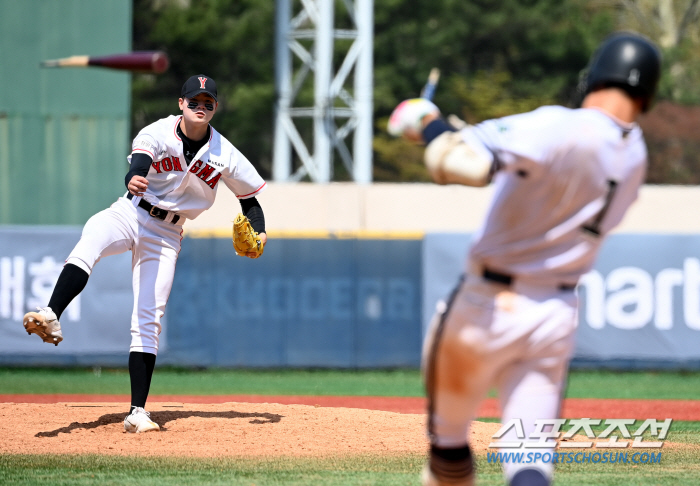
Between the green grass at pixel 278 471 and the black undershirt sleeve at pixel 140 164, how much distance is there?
1.59 metres

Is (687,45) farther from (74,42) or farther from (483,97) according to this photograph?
(74,42)

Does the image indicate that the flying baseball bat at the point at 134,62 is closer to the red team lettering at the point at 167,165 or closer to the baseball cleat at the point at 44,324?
Answer: the red team lettering at the point at 167,165

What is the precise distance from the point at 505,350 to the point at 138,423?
10.9 ft

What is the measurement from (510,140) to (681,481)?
8.77 ft

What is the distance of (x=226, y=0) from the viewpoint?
29891mm

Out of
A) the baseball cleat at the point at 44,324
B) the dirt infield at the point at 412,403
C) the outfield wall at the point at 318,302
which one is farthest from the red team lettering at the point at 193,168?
the outfield wall at the point at 318,302

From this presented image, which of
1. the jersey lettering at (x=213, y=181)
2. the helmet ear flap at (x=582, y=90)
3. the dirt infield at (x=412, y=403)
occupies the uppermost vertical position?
the helmet ear flap at (x=582, y=90)

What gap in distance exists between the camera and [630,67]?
2928mm

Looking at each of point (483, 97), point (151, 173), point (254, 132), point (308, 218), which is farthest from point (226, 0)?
point (151, 173)

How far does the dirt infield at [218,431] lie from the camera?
5.40 meters

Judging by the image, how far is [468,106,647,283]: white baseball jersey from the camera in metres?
2.82

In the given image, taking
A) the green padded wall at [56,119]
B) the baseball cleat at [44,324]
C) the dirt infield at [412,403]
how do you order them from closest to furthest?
the baseball cleat at [44,324] → the dirt infield at [412,403] → the green padded wall at [56,119]

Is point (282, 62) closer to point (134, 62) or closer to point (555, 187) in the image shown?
point (134, 62)

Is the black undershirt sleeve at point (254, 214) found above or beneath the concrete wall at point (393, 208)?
above
